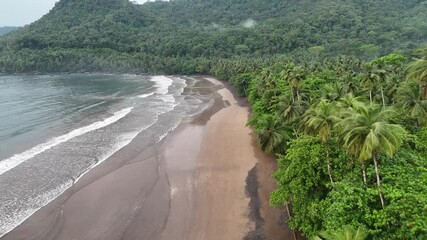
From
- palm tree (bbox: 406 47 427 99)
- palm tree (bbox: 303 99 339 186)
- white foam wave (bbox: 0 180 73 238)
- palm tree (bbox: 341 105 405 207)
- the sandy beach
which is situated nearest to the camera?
palm tree (bbox: 341 105 405 207)

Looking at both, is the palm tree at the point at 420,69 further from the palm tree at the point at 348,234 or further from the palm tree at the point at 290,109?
the palm tree at the point at 348,234

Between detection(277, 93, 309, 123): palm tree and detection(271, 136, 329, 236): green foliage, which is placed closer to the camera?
detection(271, 136, 329, 236): green foliage

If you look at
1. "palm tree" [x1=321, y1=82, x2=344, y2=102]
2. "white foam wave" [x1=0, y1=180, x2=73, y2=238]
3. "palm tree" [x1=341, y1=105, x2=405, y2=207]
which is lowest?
"white foam wave" [x1=0, y1=180, x2=73, y2=238]

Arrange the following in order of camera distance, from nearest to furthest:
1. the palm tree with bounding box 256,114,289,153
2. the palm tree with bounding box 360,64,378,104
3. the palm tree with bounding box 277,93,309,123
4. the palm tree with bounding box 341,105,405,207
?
1. the palm tree with bounding box 341,105,405,207
2. the palm tree with bounding box 277,93,309,123
3. the palm tree with bounding box 360,64,378,104
4. the palm tree with bounding box 256,114,289,153

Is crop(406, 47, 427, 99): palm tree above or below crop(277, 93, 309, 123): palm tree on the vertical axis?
above

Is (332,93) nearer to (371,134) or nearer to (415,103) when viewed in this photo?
(415,103)

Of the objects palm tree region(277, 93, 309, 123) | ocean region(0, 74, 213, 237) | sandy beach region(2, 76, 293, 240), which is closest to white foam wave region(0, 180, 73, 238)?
ocean region(0, 74, 213, 237)

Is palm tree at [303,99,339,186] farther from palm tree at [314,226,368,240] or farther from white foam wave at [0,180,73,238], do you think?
white foam wave at [0,180,73,238]
